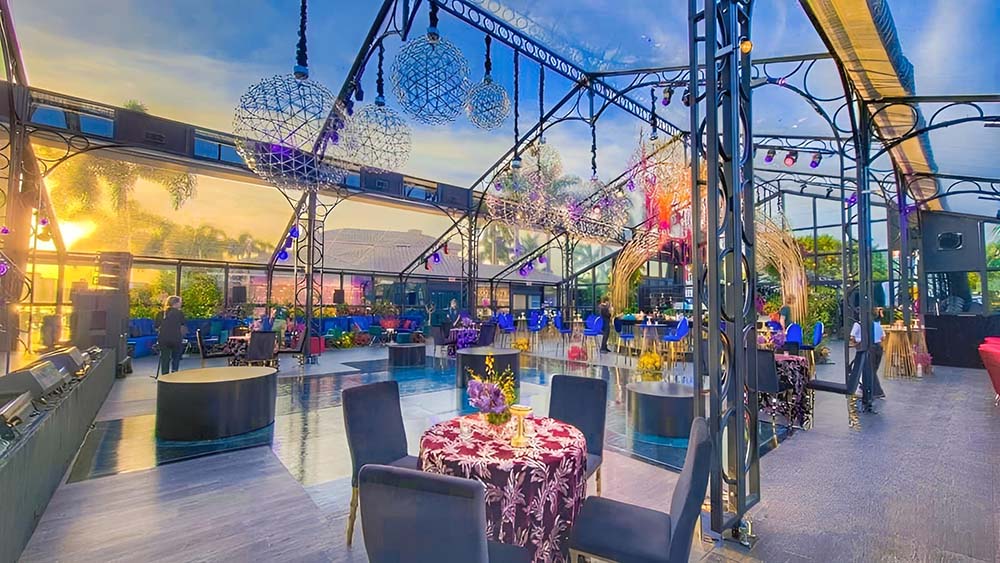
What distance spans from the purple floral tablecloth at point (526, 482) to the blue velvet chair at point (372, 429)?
0.62 m

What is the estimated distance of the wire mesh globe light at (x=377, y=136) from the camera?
5.30 metres

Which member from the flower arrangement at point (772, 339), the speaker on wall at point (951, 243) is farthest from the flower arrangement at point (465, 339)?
the speaker on wall at point (951, 243)

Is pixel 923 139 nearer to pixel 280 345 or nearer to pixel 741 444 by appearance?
pixel 741 444

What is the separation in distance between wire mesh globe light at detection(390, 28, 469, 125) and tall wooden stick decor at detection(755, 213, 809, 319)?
5666mm

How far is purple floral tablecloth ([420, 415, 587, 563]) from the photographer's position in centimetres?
194

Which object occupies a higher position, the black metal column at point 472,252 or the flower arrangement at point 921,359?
the black metal column at point 472,252

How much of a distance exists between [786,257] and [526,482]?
734cm

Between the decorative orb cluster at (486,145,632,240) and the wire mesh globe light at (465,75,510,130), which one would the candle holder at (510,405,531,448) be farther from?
the decorative orb cluster at (486,145,632,240)

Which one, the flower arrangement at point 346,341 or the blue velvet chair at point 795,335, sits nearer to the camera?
the blue velvet chair at point 795,335

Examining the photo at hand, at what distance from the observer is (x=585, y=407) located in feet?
10.3

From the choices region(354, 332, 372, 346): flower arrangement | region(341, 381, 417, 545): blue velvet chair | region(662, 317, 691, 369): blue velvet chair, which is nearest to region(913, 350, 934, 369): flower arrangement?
region(662, 317, 691, 369): blue velvet chair

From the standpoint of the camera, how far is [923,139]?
7238 mm

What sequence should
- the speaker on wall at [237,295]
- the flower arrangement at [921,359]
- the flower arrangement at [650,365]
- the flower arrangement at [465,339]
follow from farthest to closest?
the speaker on wall at [237,295]
the flower arrangement at [465,339]
the flower arrangement at [921,359]
the flower arrangement at [650,365]

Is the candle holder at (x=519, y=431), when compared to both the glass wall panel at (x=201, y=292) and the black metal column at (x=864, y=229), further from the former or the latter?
the glass wall panel at (x=201, y=292)
